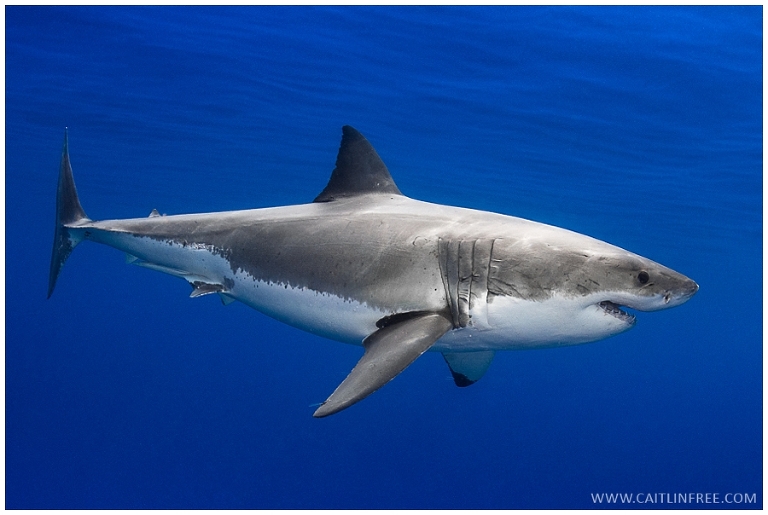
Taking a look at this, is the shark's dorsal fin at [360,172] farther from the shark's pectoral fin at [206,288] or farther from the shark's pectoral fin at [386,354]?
the shark's pectoral fin at [386,354]

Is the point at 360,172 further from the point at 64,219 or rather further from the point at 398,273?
the point at 64,219

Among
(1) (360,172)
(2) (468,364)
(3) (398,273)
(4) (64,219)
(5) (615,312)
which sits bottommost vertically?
(2) (468,364)

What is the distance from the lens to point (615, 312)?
3924 millimetres

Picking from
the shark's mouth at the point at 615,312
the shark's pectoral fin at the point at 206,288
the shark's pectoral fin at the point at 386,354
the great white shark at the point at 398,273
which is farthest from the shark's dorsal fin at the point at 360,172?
the shark's mouth at the point at 615,312

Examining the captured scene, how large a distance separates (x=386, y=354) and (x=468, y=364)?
7.60 feet

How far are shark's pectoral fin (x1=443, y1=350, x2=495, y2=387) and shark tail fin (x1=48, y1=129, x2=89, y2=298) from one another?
480cm

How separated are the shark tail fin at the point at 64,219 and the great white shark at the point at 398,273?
117 cm

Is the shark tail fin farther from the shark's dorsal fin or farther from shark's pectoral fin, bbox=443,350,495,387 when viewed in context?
shark's pectoral fin, bbox=443,350,495,387

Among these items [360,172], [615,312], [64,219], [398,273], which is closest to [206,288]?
[360,172]

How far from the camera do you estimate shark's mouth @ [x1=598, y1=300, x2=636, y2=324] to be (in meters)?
3.90

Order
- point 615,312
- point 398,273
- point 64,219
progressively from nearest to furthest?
point 615,312
point 398,273
point 64,219

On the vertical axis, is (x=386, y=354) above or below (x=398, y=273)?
below

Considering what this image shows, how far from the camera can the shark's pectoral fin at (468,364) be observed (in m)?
5.76

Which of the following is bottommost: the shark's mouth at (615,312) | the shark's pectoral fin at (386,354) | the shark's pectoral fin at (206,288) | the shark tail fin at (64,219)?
the shark's pectoral fin at (386,354)
